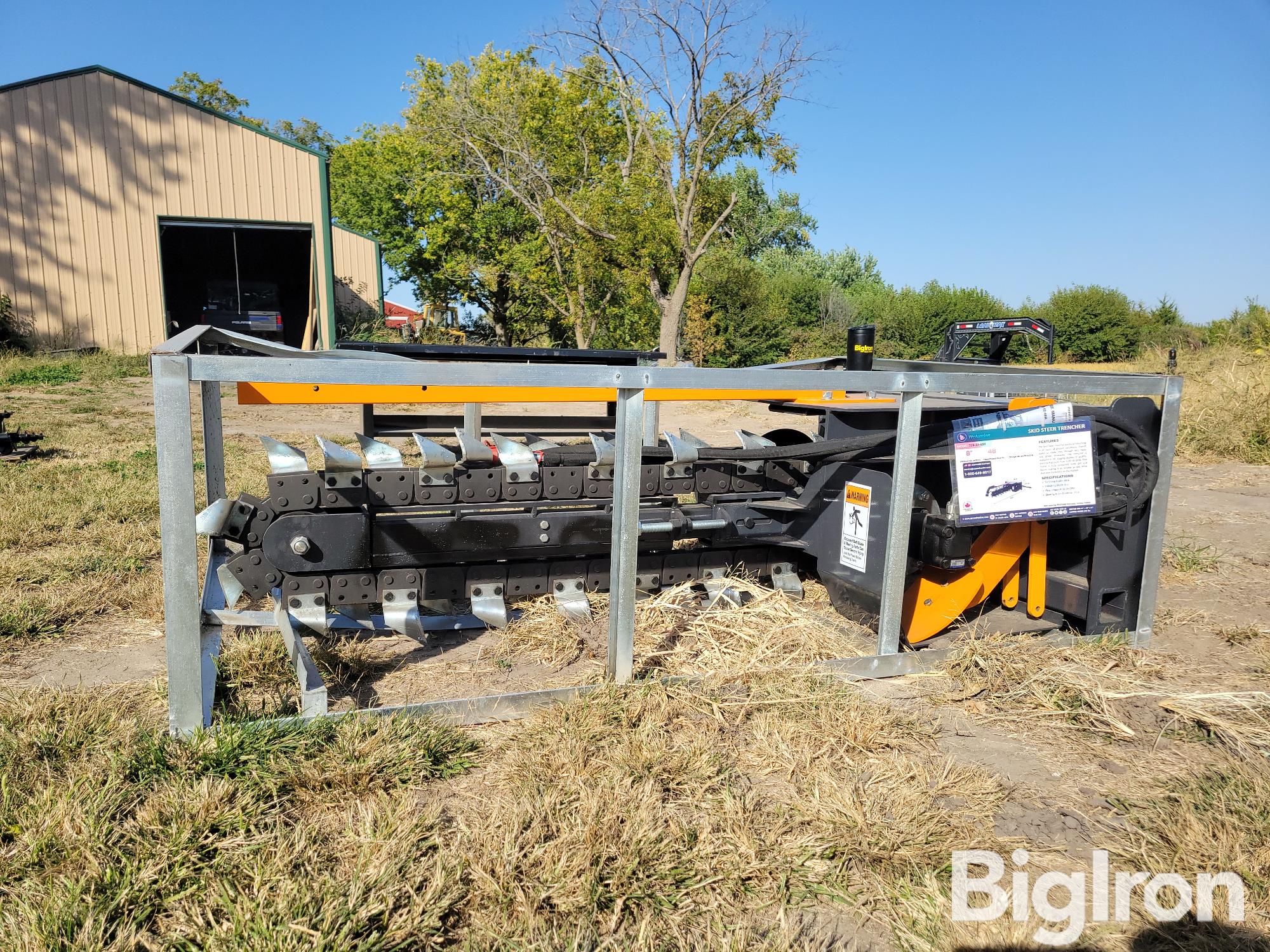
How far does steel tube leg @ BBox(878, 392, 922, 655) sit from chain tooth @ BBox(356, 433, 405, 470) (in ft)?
5.95

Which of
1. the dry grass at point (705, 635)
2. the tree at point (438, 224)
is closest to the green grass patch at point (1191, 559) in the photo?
the dry grass at point (705, 635)

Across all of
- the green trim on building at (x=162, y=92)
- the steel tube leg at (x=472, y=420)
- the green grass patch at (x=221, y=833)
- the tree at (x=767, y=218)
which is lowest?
the green grass patch at (x=221, y=833)

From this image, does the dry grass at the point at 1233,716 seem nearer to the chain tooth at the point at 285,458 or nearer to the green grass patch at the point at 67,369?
the chain tooth at the point at 285,458

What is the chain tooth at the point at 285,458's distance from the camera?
9.46 ft

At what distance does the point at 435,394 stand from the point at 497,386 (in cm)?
64

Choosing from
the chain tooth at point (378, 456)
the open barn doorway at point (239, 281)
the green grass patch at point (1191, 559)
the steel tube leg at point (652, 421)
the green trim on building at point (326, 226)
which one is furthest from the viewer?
the open barn doorway at point (239, 281)

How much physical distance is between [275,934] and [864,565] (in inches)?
96.2

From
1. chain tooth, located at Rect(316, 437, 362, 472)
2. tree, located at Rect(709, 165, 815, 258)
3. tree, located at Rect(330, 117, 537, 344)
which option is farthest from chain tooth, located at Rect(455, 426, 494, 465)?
tree, located at Rect(709, 165, 815, 258)

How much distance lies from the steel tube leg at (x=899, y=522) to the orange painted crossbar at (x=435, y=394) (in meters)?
0.29

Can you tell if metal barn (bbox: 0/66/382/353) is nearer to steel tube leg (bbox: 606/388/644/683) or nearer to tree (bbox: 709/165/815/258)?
steel tube leg (bbox: 606/388/644/683)

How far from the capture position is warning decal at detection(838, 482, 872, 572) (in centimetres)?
340

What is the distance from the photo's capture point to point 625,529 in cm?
273

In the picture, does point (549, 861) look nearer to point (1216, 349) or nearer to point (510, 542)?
point (510, 542)

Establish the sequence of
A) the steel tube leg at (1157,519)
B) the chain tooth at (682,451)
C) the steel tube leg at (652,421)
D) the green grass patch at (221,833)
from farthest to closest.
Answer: the steel tube leg at (652,421), the steel tube leg at (1157,519), the chain tooth at (682,451), the green grass patch at (221,833)
